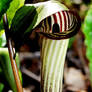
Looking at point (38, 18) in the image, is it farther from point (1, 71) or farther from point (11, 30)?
point (1, 71)

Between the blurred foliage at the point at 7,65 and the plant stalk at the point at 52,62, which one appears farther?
the blurred foliage at the point at 7,65

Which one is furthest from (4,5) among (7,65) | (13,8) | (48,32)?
(7,65)

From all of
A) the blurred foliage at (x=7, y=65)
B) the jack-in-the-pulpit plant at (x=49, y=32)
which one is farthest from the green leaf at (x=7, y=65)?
the jack-in-the-pulpit plant at (x=49, y=32)

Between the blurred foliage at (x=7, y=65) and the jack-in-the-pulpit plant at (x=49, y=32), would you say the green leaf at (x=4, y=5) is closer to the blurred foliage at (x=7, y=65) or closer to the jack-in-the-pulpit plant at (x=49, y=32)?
the jack-in-the-pulpit plant at (x=49, y=32)

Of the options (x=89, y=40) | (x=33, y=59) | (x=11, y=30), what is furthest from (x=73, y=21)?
(x=33, y=59)

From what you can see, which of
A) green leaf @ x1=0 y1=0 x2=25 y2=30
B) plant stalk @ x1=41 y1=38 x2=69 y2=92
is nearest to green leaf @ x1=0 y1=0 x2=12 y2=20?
green leaf @ x1=0 y1=0 x2=25 y2=30

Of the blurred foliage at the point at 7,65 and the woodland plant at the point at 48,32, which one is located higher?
the woodland plant at the point at 48,32

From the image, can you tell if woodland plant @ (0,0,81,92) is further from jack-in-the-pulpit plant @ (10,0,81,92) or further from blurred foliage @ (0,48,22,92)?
blurred foliage @ (0,48,22,92)

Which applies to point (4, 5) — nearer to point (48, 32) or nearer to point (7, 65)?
point (48, 32)
